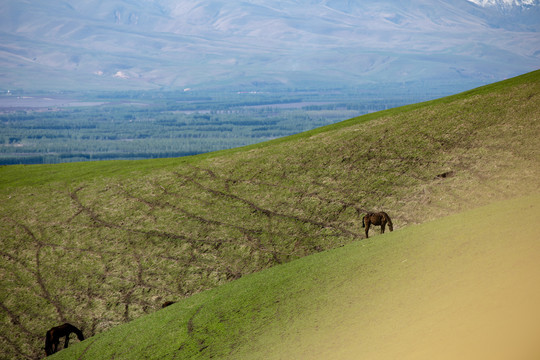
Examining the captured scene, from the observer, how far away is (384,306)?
1500 centimetres

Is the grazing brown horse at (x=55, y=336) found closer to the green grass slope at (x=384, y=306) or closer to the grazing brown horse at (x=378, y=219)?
the green grass slope at (x=384, y=306)

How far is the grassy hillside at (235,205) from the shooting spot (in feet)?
92.2

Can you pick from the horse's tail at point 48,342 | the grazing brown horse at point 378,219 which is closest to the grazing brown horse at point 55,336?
the horse's tail at point 48,342

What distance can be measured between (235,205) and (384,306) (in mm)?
19682

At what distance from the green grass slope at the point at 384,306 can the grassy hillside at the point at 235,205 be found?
16.5ft

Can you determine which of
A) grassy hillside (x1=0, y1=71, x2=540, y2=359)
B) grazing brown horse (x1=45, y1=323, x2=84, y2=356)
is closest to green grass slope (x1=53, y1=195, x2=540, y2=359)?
grazing brown horse (x1=45, y1=323, x2=84, y2=356)

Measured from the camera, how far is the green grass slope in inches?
476

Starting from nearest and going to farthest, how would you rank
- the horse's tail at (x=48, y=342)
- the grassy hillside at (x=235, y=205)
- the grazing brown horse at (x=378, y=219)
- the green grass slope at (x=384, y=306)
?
the green grass slope at (x=384, y=306) → the horse's tail at (x=48, y=342) → the grazing brown horse at (x=378, y=219) → the grassy hillside at (x=235, y=205)

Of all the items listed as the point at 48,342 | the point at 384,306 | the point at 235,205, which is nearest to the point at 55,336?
the point at 48,342

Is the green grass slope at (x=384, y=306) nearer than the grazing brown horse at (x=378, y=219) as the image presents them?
Yes

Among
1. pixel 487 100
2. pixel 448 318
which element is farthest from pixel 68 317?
pixel 487 100

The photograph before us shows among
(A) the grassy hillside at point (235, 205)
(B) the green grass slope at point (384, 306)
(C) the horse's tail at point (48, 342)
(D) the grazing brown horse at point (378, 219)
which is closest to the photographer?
(B) the green grass slope at point (384, 306)

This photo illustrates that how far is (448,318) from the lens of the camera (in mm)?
12867

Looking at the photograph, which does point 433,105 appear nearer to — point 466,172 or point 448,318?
point 466,172
